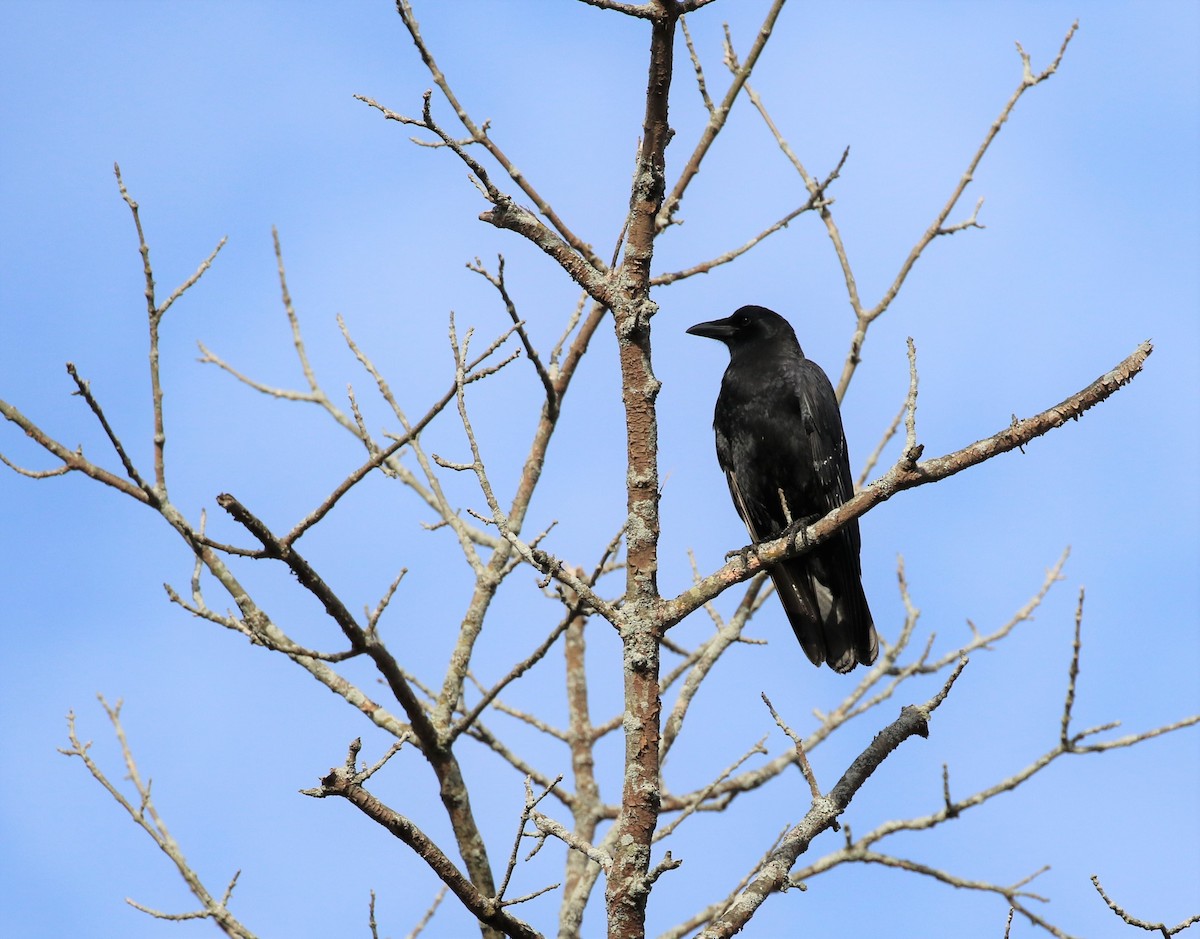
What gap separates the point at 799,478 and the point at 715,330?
4.17 ft

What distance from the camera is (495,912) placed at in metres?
3.23

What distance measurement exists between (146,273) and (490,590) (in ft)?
6.56

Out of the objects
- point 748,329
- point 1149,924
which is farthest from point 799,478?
point 1149,924

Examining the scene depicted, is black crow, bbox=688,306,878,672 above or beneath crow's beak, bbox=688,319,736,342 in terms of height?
beneath

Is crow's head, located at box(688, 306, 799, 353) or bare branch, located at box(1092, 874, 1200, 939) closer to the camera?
bare branch, located at box(1092, 874, 1200, 939)

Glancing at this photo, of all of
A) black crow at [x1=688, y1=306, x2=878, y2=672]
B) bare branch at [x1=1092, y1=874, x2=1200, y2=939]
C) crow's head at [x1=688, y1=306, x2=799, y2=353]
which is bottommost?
bare branch at [x1=1092, y1=874, x2=1200, y2=939]

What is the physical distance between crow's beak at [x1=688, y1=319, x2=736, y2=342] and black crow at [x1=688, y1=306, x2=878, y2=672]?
1.22 feet

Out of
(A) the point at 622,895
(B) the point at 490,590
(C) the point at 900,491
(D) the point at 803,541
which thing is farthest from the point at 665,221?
(A) the point at 622,895

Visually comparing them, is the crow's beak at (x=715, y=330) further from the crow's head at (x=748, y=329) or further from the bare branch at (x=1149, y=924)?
Result: the bare branch at (x=1149, y=924)

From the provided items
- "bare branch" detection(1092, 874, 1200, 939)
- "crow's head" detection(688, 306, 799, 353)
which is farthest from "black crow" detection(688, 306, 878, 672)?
"bare branch" detection(1092, 874, 1200, 939)

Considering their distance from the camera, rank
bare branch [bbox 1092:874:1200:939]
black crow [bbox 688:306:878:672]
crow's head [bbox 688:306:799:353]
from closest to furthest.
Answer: bare branch [bbox 1092:874:1200:939], black crow [bbox 688:306:878:672], crow's head [bbox 688:306:799:353]

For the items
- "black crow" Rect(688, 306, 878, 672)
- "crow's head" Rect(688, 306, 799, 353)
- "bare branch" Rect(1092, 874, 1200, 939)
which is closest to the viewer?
"bare branch" Rect(1092, 874, 1200, 939)

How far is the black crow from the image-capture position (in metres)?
6.03

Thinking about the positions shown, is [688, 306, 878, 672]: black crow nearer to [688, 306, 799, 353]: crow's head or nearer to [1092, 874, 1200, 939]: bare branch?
[688, 306, 799, 353]: crow's head
